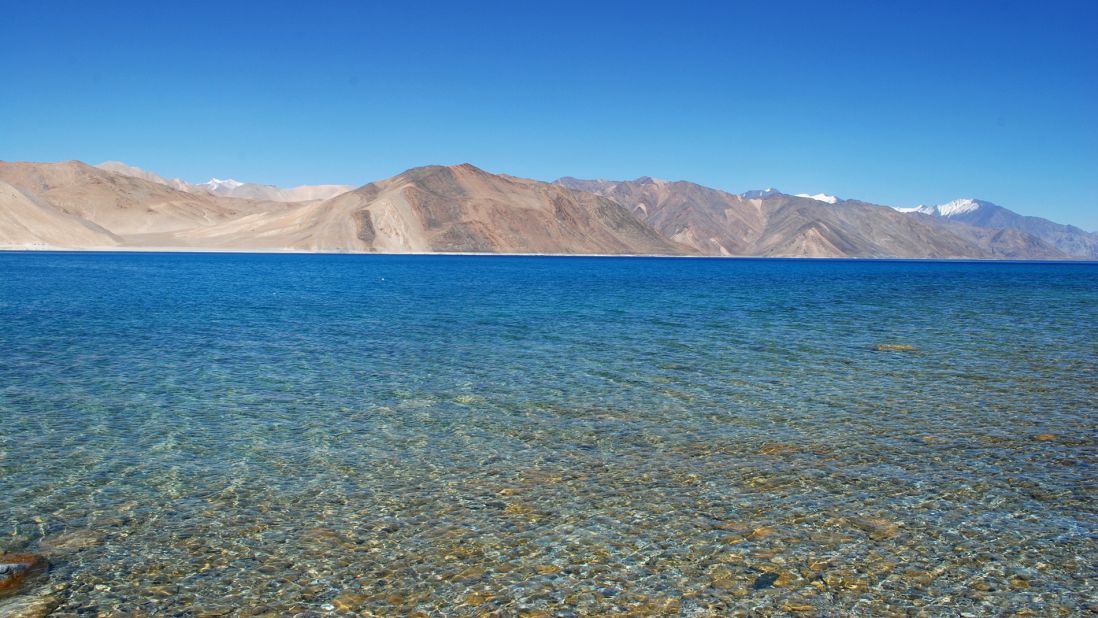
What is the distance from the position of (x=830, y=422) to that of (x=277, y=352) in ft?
52.5

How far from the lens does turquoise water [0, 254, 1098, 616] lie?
25.9 feet

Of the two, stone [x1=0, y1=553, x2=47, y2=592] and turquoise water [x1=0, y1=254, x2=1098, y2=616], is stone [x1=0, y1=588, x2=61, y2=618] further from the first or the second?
stone [x1=0, y1=553, x2=47, y2=592]

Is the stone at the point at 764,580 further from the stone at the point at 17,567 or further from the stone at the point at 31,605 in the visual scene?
the stone at the point at 17,567

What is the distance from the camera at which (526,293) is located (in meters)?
55.5

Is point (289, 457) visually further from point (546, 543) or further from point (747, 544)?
point (747, 544)

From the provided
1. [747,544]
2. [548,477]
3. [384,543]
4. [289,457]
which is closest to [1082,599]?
[747,544]

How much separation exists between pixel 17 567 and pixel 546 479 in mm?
6247

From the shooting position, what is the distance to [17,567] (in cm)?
809

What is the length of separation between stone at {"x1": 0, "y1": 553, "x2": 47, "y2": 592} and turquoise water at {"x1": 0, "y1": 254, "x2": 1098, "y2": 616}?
202mm

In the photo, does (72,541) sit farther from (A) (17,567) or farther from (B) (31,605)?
(B) (31,605)

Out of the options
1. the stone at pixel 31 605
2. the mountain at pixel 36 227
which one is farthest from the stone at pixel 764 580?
the mountain at pixel 36 227

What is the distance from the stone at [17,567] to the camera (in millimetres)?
7793

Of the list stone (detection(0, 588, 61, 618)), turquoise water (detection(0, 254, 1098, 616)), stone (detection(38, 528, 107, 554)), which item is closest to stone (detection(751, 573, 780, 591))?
turquoise water (detection(0, 254, 1098, 616))

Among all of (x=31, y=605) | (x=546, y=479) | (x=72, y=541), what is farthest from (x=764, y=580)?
(x=72, y=541)
